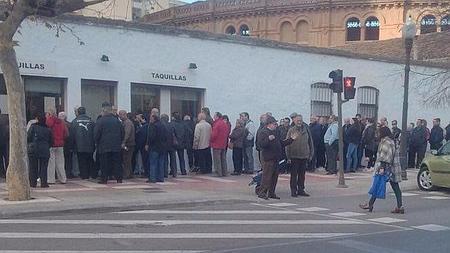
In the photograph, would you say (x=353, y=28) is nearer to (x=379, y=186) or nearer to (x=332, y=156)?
(x=332, y=156)

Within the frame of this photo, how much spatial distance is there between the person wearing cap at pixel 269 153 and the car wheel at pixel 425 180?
4.23m

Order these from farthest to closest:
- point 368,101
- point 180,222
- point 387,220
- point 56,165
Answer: point 368,101 < point 56,165 < point 387,220 < point 180,222

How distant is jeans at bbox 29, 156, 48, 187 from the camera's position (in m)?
14.2

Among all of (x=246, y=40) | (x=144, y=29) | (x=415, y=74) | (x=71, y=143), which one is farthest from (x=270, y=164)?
(x=415, y=74)

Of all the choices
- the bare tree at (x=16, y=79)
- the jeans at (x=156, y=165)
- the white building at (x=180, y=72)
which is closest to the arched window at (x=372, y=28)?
the white building at (x=180, y=72)

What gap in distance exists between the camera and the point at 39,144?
551 inches

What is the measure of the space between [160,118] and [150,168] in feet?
4.39

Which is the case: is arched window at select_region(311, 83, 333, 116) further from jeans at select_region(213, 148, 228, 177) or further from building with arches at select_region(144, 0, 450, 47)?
building with arches at select_region(144, 0, 450, 47)

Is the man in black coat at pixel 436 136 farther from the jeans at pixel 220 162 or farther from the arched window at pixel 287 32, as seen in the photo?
the arched window at pixel 287 32

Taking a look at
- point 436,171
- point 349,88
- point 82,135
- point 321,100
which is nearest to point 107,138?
point 82,135

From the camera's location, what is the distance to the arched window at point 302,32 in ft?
173

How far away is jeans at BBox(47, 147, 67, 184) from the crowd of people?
0.08ft

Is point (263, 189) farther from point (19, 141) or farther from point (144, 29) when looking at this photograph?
point (144, 29)

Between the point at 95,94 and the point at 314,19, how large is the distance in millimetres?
37050
